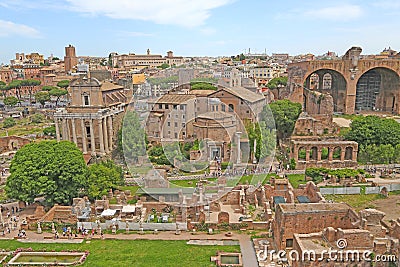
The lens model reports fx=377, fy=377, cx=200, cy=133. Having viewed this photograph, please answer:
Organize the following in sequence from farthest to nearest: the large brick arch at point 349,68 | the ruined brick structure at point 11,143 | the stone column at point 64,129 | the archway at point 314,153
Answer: the large brick arch at point 349,68, the ruined brick structure at point 11,143, the stone column at point 64,129, the archway at point 314,153

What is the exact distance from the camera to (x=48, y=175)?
29797 mm

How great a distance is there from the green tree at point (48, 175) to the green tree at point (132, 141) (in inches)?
462

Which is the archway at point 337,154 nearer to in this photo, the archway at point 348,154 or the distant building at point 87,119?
the archway at point 348,154

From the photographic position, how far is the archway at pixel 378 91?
6894 cm

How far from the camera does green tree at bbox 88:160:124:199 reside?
1252 inches

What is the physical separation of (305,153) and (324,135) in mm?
7066

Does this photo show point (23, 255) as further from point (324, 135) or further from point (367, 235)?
point (324, 135)

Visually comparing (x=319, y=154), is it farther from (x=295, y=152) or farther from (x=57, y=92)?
(x=57, y=92)

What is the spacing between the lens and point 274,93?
7431 cm

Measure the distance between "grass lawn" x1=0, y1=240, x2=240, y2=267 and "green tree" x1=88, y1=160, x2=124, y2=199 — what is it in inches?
268

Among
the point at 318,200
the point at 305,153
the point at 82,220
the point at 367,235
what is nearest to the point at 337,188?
the point at 318,200

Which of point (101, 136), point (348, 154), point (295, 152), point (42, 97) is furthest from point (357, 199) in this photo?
point (42, 97)

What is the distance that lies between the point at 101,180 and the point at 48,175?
4.54m

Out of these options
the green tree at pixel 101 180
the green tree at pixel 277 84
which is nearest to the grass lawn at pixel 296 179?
the green tree at pixel 101 180
